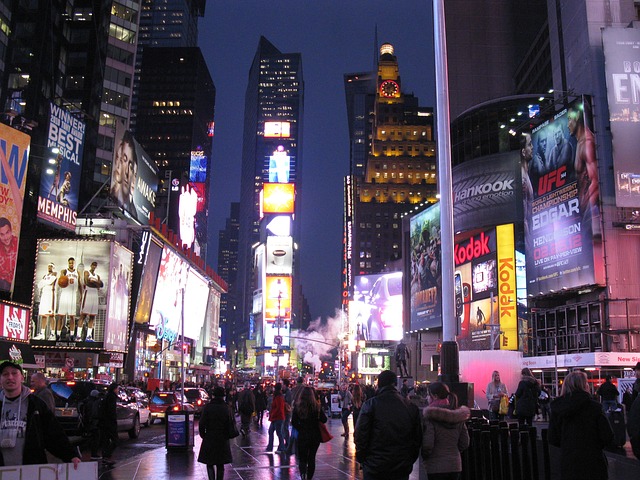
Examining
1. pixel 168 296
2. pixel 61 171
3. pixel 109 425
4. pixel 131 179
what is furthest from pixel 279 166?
pixel 109 425

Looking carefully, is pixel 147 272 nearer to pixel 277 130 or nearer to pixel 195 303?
pixel 195 303

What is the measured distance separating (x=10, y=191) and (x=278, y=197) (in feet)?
219

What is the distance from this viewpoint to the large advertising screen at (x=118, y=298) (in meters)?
48.4

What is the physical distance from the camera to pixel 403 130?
476 ft

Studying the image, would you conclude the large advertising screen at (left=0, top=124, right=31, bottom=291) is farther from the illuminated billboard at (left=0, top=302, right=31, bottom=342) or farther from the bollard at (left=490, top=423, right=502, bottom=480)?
the bollard at (left=490, top=423, right=502, bottom=480)

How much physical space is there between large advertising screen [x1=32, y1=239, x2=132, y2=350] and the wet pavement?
2937 cm

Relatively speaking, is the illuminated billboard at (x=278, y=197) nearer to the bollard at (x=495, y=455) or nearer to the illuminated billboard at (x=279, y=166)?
the illuminated billboard at (x=279, y=166)

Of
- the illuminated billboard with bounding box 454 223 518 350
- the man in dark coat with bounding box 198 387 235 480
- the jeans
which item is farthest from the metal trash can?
the illuminated billboard with bounding box 454 223 518 350

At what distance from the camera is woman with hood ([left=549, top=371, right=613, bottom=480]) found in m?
6.72

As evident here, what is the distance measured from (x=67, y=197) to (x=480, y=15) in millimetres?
63941

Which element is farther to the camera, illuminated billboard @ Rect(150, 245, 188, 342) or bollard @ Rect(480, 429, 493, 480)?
illuminated billboard @ Rect(150, 245, 188, 342)

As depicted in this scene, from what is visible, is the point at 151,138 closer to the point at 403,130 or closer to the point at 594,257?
the point at 403,130

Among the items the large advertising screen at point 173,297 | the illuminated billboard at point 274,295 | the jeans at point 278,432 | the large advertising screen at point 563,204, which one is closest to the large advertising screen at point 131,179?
the large advertising screen at point 173,297

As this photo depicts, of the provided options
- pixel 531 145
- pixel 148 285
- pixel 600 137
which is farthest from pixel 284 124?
pixel 600 137
